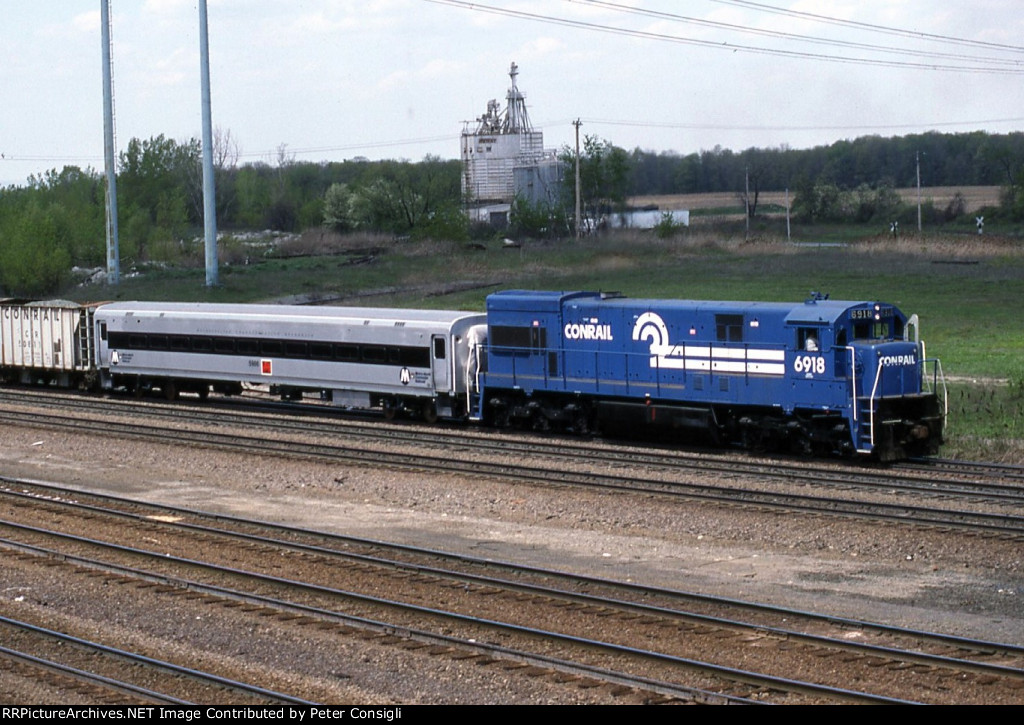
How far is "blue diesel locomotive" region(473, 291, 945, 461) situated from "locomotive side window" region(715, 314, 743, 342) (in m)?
0.03

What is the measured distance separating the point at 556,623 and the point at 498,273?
57492mm

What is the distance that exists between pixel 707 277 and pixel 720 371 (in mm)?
37383

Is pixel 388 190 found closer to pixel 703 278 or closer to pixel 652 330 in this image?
pixel 703 278

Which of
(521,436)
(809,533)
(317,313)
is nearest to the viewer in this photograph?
(809,533)

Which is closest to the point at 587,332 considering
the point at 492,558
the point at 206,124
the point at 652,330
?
the point at 652,330

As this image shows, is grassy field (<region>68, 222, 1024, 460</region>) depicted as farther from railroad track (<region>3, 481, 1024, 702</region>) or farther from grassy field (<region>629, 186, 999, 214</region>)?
grassy field (<region>629, 186, 999, 214</region>)

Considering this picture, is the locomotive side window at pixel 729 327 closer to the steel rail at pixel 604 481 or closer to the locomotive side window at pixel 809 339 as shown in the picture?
the locomotive side window at pixel 809 339

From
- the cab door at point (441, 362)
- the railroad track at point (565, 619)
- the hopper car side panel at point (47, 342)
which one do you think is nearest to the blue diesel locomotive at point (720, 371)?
the cab door at point (441, 362)

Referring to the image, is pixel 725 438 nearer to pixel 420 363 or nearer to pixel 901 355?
pixel 901 355

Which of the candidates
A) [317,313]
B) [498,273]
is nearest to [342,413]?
[317,313]

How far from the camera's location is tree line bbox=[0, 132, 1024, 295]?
83.1m

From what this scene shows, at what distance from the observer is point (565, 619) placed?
13828mm

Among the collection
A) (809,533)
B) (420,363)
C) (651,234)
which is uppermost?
(651,234)
